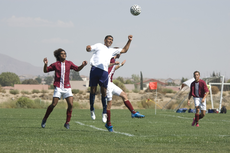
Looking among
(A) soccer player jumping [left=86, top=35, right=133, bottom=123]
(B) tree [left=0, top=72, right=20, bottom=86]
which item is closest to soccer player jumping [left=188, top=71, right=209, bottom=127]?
(A) soccer player jumping [left=86, top=35, right=133, bottom=123]

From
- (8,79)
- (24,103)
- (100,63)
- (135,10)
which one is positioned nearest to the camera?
(100,63)

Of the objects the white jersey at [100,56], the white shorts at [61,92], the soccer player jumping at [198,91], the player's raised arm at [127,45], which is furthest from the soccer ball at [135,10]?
the white shorts at [61,92]

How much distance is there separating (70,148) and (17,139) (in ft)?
5.84

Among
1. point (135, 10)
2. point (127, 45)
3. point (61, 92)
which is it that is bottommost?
point (61, 92)

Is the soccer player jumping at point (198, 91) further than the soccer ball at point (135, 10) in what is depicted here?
Yes

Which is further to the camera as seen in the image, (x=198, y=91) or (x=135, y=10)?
(x=198, y=91)

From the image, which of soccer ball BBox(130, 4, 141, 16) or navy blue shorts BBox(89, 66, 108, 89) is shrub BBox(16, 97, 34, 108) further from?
navy blue shorts BBox(89, 66, 108, 89)

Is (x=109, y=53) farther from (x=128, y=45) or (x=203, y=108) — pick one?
(x=203, y=108)

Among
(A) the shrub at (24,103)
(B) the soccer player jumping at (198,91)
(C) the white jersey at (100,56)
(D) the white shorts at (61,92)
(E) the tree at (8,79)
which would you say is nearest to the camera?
(C) the white jersey at (100,56)

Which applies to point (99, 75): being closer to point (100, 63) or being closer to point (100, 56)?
point (100, 63)

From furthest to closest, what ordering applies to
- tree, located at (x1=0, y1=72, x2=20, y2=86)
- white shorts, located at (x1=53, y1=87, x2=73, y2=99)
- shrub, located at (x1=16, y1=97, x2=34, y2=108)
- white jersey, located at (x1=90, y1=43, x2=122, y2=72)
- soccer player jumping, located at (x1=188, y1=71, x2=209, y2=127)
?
tree, located at (x1=0, y1=72, x2=20, y2=86), shrub, located at (x1=16, y1=97, x2=34, y2=108), soccer player jumping, located at (x1=188, y1=71, x2=209, y2=127), white shorts, located at (x1=53, y1=87, x2=73, y2=99), white jersey, located at (x1=90, y1=43, x2=122, y2=72)

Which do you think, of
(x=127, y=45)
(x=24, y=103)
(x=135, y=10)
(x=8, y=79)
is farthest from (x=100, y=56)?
(x=8, y=79)

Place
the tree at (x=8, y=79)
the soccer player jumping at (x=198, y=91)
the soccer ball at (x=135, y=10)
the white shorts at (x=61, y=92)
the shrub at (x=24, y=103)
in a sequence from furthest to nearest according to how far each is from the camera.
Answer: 1. the tree at (x=8, y=79)
2. the shrub at (x=24, y=103)
3. the soccer player jumping at (x=198, y=91)
4. the soccer ball at (x=135, y=10)
5. the white shorts at (x=61, y=92)

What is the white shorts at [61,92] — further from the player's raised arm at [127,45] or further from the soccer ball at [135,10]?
the soccer ball at [135,10]
